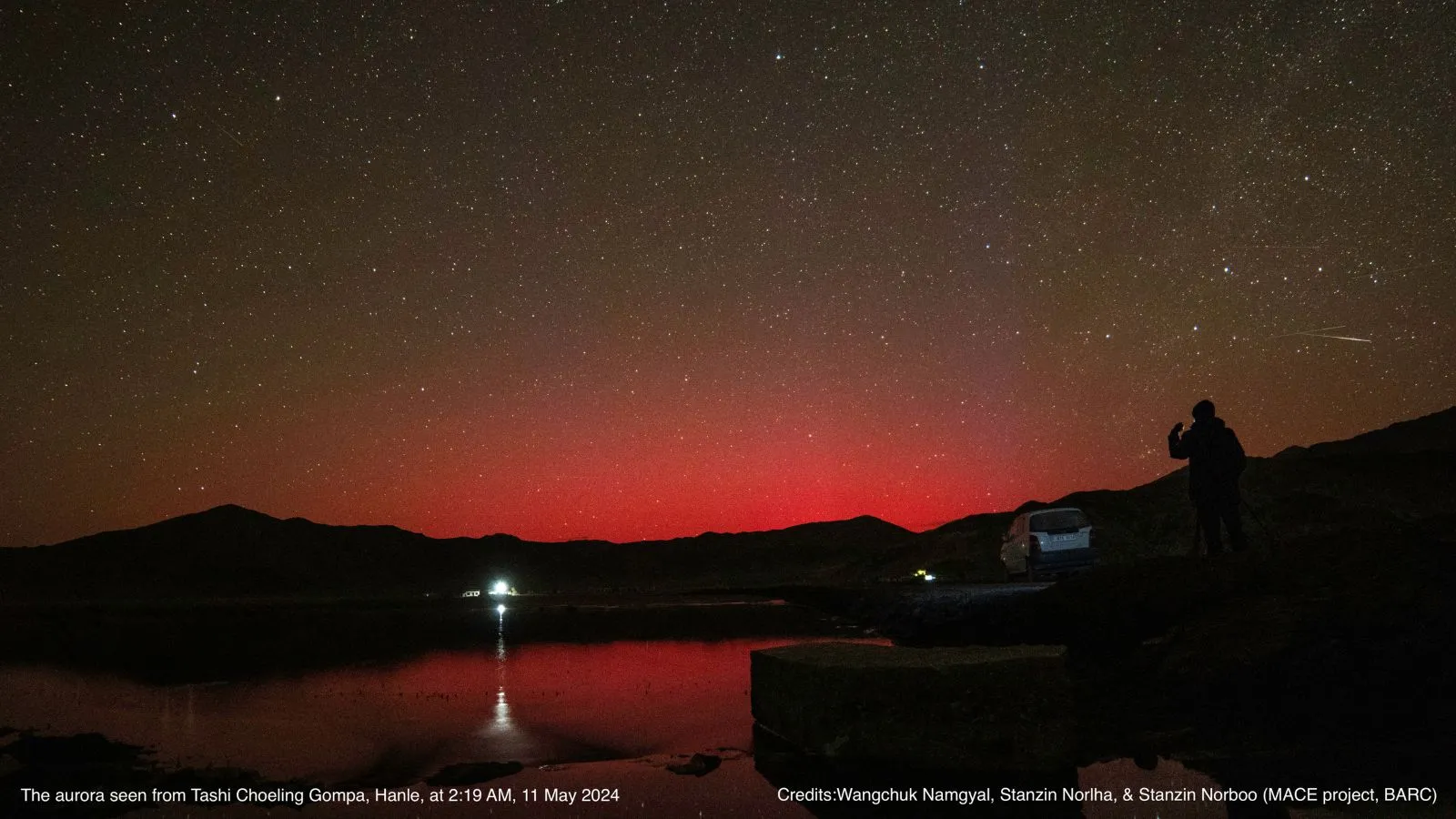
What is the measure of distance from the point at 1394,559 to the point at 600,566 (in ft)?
616

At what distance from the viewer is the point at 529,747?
31.6 ft

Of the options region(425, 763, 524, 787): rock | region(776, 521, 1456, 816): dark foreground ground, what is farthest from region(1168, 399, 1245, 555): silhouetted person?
region(425, 763, 524, 787): rock

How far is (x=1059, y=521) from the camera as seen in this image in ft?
67.7

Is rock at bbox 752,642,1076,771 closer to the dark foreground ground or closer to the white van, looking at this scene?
the dark foreground ground

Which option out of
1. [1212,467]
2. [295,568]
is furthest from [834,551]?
[1212,467]

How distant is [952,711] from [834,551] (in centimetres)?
17921

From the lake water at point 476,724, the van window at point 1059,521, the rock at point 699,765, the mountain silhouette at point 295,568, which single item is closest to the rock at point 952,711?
the lake water at point 476,724

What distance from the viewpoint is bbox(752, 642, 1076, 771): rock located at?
7.36 m

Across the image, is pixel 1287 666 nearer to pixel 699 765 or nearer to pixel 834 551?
pixel 699 765

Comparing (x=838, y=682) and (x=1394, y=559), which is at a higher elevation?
(x=1394, y=559)

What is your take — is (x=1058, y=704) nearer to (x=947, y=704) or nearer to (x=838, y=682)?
(x=947, y=704)

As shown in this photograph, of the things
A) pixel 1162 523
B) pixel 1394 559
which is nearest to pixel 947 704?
pixel 1394 559

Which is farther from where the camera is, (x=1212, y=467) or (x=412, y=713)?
(x=1212, y=467)

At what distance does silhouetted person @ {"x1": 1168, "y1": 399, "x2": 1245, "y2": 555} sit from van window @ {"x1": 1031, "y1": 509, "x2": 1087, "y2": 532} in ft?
19.8
